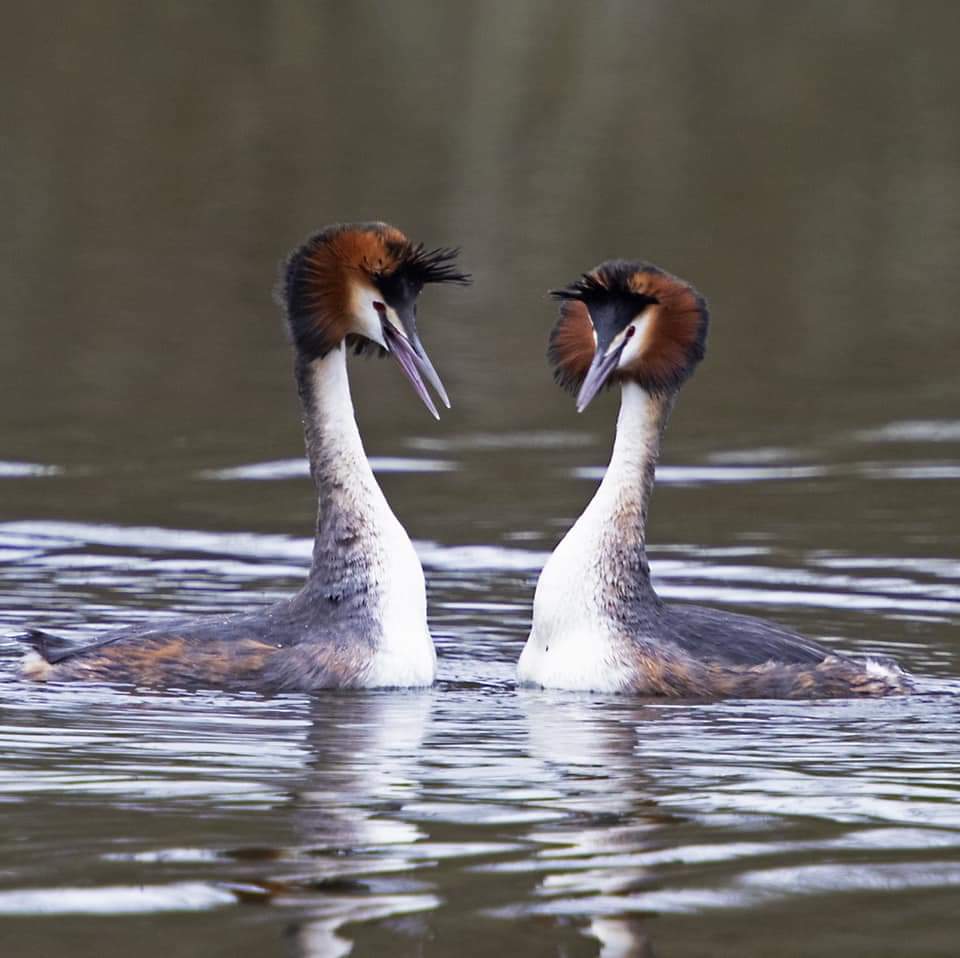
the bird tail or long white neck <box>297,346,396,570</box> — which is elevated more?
long white neck <box>297,346,396,570</box>

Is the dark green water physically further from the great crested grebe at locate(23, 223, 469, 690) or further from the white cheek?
the white cheek

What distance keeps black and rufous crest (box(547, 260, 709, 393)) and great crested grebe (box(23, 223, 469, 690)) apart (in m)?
0.54

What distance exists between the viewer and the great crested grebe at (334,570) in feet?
35.6

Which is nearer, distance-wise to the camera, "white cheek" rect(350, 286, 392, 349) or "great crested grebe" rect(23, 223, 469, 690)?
"great crested grebe" rect(23, 223, 469, 690)

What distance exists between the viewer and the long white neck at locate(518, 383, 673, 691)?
1096 centimetres

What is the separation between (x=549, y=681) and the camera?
1096cm

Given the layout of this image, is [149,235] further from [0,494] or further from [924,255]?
[0,494]

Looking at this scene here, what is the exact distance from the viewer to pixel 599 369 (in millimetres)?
11188

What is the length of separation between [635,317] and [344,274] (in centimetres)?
127

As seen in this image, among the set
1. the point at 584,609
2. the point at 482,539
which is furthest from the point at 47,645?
the point at 482,539

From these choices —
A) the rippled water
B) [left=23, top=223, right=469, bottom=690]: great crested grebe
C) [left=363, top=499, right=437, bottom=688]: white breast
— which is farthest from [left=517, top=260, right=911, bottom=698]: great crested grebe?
[left=23, top=223, right=469, bottom=690]: great crested grebe

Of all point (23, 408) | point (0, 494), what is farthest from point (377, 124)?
point (0, 494)

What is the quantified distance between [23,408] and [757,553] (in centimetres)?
751

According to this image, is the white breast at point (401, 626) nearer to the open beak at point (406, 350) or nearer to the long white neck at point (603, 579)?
the long white neck at point (603, 579)
